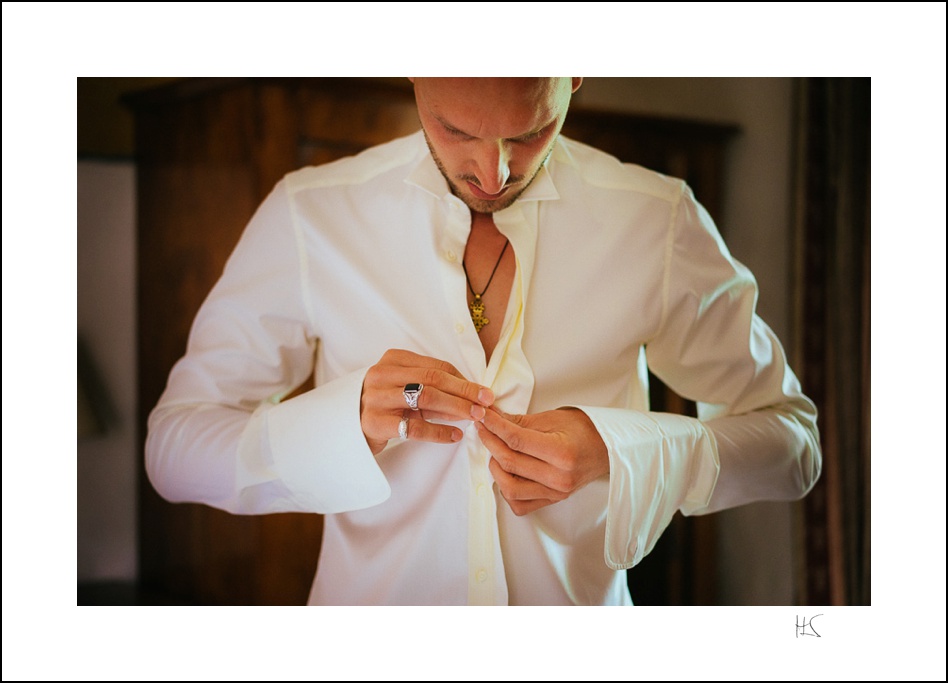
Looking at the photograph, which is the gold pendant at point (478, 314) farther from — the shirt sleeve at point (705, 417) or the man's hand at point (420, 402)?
the shirt sleeve at point (705, 417)

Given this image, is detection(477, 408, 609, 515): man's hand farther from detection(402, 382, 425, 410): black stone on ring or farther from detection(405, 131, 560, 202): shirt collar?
detection(405, 131, 560, 202): shirt collar

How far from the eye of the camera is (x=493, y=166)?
188 centimetres

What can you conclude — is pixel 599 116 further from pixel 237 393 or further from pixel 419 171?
pixel 237 393

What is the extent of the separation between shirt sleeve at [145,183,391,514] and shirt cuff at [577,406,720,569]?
42cm

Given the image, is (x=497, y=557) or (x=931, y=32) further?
(x=931, y=32)

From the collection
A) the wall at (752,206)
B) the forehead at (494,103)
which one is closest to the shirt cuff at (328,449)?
the forehead at (494,103)

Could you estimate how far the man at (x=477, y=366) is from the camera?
188 cm

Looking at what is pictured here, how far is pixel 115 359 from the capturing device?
2031mm

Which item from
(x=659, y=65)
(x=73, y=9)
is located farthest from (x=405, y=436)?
(x=73, y=9)

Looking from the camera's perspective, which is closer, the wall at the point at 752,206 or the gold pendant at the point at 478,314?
the gold pendant at the point at 478,314

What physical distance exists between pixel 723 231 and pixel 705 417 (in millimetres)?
354

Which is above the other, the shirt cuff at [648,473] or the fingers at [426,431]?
the fingers at [426,431]

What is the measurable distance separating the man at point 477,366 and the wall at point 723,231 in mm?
79

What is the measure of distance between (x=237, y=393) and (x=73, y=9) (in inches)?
31.8
